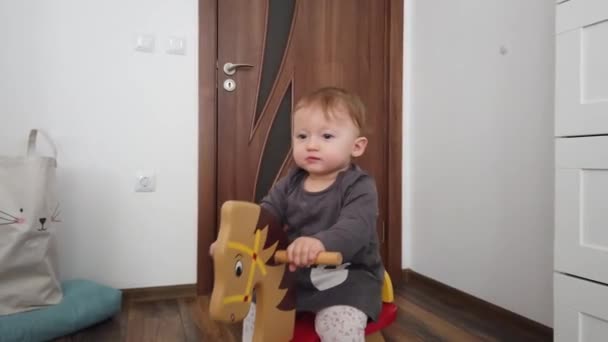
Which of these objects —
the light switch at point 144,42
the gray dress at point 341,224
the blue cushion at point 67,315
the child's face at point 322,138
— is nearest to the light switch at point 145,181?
the blue cushion at point 67,315

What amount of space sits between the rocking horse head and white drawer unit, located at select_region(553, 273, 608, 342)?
31.1 inches

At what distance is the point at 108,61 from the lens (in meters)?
1.84

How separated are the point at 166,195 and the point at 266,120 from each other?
0.60 m

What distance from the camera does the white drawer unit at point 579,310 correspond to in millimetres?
1062

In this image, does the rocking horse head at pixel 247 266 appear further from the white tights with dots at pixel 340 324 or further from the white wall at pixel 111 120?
the white wall at pixel 111 120

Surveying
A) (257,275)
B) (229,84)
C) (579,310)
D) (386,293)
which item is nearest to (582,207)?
(579,310)

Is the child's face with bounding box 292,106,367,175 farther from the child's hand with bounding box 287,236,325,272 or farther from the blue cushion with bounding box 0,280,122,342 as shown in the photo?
the blue cushion with bounding box 0,280,122,342

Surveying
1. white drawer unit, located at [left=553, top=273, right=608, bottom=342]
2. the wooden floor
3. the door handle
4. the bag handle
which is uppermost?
the door handle

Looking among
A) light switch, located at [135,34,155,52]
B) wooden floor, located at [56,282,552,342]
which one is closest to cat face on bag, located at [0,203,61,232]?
wooden floor, located at [56,282,552,342]

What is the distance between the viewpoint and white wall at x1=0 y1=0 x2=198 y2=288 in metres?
1.74

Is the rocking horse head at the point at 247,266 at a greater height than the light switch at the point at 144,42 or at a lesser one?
lesser

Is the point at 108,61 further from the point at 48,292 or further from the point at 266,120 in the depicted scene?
the point at 48,292

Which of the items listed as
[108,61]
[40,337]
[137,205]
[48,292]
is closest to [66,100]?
[108,61]

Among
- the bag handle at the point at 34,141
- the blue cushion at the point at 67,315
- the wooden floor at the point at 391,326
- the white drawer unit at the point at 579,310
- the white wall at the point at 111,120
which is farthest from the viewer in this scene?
the white wall at the point at 111,120
